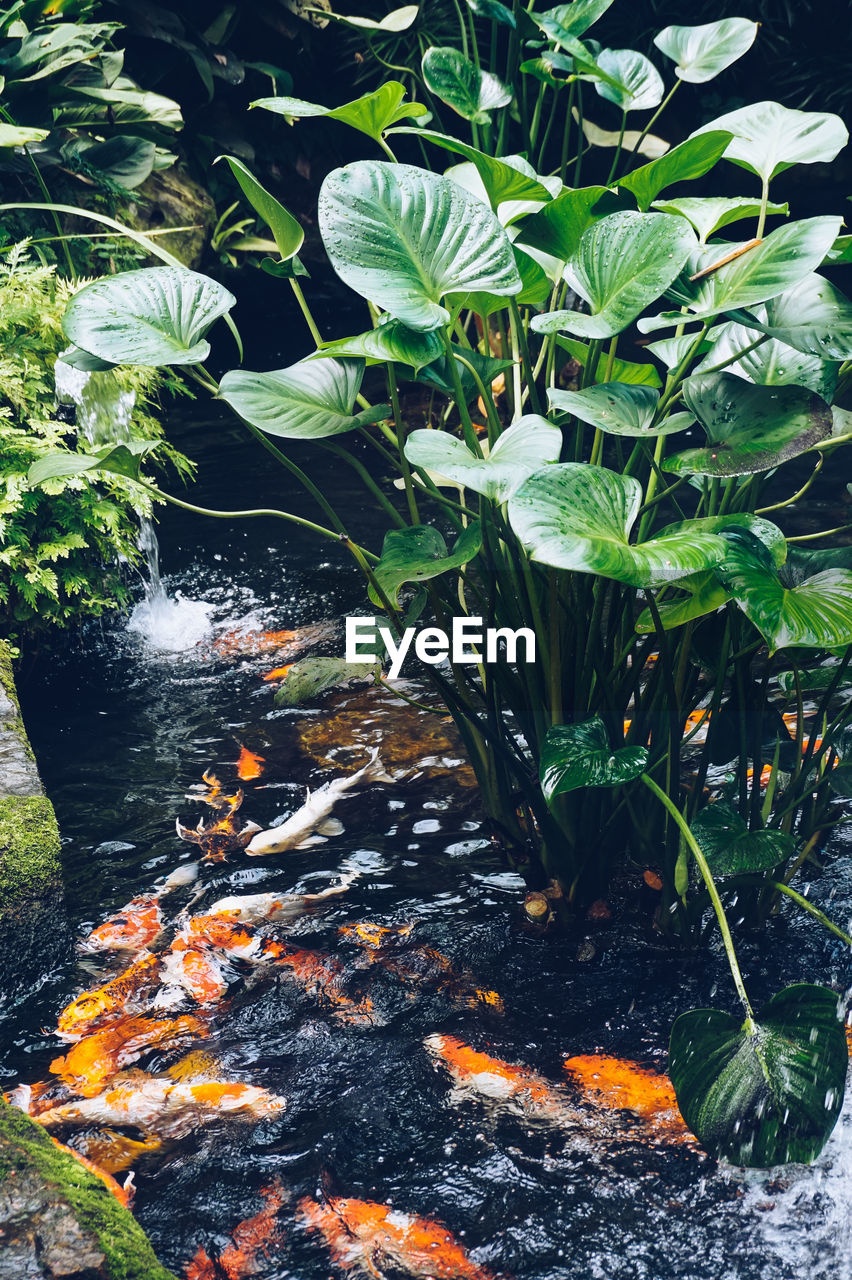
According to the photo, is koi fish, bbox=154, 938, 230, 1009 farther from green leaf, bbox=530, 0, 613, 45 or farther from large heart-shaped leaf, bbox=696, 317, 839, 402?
green leaf, bbox=530, 0, 613, 45

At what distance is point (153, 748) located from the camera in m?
2.87

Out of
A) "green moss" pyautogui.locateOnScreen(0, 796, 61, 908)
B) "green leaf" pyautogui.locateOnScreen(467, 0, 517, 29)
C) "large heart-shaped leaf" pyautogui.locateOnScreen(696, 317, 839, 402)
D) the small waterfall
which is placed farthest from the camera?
the small waterfall

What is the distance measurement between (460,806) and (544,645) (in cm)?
81

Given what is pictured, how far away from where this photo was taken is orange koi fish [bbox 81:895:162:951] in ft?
6.68

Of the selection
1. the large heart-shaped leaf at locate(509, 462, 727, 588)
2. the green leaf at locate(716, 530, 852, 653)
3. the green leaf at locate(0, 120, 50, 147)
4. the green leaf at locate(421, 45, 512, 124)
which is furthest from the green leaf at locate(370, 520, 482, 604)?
the green leaf at locate(0, 120, 50, 147)

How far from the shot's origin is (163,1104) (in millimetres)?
1646

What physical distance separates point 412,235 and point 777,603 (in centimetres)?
84

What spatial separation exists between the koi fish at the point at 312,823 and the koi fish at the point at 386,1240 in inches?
38.9

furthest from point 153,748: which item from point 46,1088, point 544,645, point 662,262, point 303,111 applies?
point 662,262

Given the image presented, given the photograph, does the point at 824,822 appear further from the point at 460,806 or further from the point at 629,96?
the point at 629,96

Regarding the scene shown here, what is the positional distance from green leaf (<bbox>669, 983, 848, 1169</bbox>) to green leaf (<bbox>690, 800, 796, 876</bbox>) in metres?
0.24

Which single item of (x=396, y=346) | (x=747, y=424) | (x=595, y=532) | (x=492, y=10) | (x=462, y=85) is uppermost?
(x=492, y=10)

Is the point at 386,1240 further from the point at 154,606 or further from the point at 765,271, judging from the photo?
the point at 154,606

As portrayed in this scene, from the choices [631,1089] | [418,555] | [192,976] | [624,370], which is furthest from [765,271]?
[192,976]
